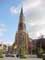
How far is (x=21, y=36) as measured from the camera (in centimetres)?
361

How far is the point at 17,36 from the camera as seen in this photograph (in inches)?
141

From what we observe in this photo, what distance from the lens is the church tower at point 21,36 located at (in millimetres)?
3581

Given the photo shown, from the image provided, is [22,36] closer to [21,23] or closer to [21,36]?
[21,36]

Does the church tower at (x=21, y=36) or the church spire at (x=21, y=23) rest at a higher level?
the church spire at (x=21, y=23)

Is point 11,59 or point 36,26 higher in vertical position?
point 36,26

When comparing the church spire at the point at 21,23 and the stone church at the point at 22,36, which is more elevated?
the church spire at the point at 21,23

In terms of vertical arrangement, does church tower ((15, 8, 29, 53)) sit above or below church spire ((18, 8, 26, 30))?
below

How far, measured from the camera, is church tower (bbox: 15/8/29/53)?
3581 mm

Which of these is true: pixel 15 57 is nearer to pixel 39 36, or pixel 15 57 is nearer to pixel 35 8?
pixel 39 36

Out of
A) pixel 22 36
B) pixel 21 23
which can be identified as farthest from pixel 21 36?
pixel 21 23

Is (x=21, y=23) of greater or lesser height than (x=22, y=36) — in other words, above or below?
above

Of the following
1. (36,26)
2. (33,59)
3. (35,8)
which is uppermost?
(35,8)

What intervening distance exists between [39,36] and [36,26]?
235 millimetres

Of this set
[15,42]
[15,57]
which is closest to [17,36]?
[15,42]
